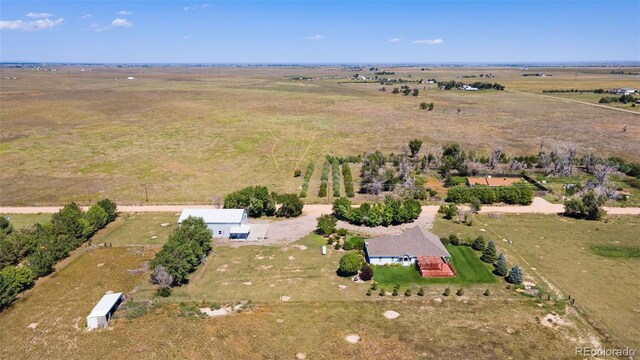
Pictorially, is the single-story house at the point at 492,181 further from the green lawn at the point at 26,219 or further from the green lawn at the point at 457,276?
the green lawn at the point at 26,219

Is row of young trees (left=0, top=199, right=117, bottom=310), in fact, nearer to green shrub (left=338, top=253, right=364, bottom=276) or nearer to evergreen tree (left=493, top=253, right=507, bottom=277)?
green shrub (left=338, top=253, right=364, bottom=276)

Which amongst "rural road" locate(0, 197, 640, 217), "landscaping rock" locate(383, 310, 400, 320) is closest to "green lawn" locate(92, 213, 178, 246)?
"rural road" locate(0, 197, 640, 217)

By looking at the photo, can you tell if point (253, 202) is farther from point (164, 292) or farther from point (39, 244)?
point (39, 244)

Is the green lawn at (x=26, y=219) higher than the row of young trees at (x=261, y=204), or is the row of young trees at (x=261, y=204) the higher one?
the row of young trees at (x=261, y=204)

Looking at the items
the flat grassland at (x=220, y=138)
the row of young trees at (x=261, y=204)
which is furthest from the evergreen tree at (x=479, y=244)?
the flat grassland at (x=220, y=138)

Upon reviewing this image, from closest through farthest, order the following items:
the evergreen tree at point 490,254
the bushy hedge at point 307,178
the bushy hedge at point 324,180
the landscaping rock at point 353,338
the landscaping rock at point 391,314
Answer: the landscaping rock at point 353,338
the landscaping rock at point 391,314
the evergreen tree at point 490,254
the bushy hedge at point 324,180
the bushy hedge at point 307,178

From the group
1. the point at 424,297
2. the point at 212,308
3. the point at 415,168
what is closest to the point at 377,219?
the point at 424,297

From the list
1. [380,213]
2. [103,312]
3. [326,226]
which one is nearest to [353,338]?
[326,226]
